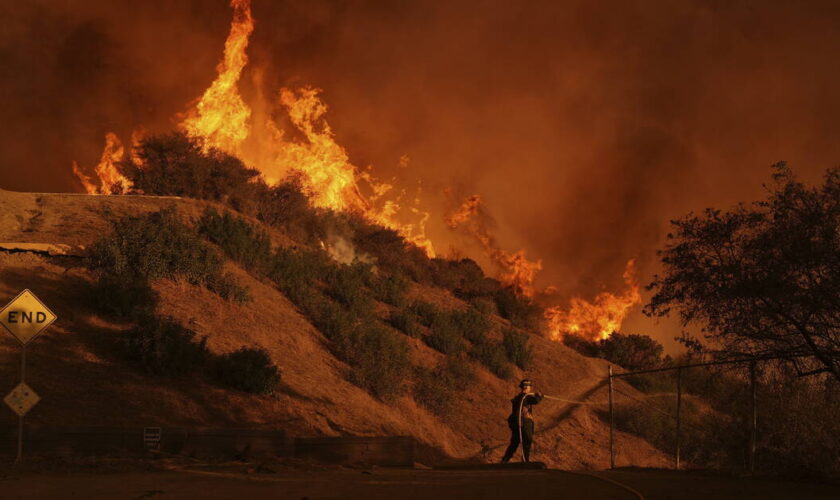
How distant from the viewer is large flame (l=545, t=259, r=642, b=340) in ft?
182

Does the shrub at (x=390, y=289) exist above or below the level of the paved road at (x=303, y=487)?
above

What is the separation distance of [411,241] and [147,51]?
24432 mm

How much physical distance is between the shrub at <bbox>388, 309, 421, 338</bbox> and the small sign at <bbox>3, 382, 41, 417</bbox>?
21.1 metres

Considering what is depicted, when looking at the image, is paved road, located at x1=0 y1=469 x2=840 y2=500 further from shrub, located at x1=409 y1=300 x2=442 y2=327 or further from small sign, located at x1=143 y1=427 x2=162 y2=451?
shrub, located at x1=409 y1=300 x2=442 y2=327

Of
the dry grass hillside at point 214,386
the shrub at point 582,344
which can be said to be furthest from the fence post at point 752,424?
the shrub at point 582,344

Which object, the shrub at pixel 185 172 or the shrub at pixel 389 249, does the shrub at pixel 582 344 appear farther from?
the shrub at pixel 185 172

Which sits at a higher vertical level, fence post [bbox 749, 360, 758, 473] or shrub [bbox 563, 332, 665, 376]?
shrub [bbox 563, 332, 665, 376]

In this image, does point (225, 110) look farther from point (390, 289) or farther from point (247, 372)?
point (247, 372)

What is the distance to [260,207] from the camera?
42188 millimetres

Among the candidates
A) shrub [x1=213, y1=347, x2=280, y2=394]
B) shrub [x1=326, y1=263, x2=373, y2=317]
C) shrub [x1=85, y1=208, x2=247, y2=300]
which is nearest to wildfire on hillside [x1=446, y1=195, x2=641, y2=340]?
shrub [x1=326, y1=263, x2=373, y2=317]

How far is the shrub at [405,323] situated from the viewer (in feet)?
116

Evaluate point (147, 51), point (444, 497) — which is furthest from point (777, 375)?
point (147, 51)

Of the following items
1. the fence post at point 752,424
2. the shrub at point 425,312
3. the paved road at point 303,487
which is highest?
the shrub at point 425,312

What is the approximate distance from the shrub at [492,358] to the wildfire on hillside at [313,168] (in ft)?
46.8
